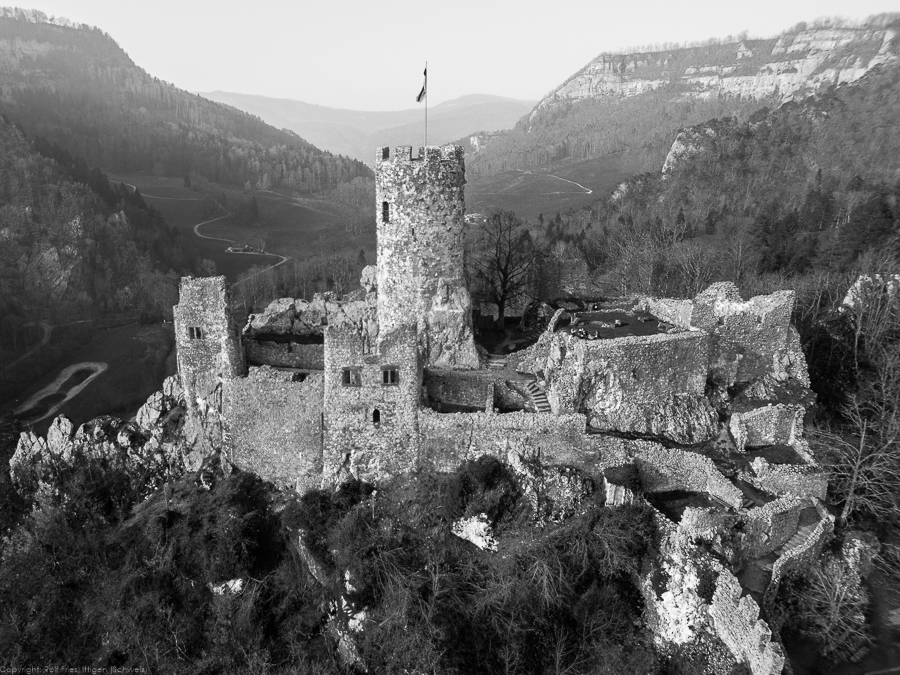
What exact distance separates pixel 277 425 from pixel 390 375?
5528 millimetres

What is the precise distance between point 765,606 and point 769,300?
1292cm

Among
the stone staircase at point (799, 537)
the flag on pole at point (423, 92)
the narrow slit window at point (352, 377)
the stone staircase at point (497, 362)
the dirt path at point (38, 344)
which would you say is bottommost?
the dirt path at point (38, 344)

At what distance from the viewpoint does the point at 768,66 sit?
541 feet

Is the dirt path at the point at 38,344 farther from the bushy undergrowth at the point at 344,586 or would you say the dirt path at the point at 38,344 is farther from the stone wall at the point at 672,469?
the stone wall at the point at 672,469

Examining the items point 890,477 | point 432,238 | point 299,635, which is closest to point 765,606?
point 890,477

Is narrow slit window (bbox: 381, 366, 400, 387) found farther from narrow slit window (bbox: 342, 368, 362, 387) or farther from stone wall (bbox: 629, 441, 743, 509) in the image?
stone wall (bbox: 629, 441, 743, 509)

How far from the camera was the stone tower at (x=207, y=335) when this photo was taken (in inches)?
998

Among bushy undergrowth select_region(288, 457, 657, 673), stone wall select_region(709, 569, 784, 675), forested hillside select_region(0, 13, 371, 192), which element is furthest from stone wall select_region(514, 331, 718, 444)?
forested hillside select_region(0, 13, 371, 192)

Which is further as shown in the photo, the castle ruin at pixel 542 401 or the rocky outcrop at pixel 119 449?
the rocky outcrop at pixel 119 449

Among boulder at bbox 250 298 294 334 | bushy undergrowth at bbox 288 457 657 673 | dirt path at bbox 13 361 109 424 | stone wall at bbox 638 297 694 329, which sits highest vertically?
stone wall at bbox 638 297 694 329

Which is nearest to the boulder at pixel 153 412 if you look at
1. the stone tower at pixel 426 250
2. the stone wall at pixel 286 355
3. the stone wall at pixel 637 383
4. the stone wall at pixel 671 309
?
the stone wall at pixel 286 355

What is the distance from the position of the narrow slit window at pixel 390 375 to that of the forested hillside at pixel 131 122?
4566 inches

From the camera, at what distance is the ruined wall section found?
22375 mm

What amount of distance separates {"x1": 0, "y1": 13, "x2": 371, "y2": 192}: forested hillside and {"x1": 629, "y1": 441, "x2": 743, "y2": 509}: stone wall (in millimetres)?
122599
